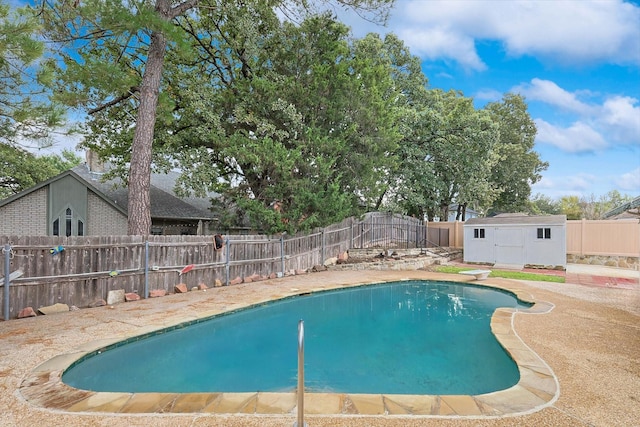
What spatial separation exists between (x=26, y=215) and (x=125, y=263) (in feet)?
24.4

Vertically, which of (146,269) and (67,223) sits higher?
(67,223)

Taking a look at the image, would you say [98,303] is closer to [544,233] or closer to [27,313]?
[27,313]

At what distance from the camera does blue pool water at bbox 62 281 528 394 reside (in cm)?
378

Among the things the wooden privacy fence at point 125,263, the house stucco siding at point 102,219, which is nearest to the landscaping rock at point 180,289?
the wooden privacy fence at point 125,263

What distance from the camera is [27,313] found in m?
5.63

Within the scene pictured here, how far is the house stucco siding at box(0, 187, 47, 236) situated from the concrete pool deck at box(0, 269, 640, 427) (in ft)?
25.3

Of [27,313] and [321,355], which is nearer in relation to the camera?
[321,355]

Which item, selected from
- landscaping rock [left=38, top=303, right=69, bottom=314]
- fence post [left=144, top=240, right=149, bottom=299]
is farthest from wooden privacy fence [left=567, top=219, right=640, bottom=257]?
landscaping rock [left=38, top=303, right=69, bottom=314]

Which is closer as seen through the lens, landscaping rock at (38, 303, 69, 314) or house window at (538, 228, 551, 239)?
landscaping rock at (38, 303, 69, 314)

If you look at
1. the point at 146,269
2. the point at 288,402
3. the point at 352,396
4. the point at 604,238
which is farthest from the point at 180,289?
the point at 604,238

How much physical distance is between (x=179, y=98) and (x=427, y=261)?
11.8m

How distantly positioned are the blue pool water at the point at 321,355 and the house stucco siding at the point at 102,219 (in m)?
8.26

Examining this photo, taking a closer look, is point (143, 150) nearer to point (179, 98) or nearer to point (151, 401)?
point (179, 98)

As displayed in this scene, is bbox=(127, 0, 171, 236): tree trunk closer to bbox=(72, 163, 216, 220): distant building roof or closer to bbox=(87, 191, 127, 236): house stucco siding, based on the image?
bbox=(72, 163, 216, 220): distant building roof
